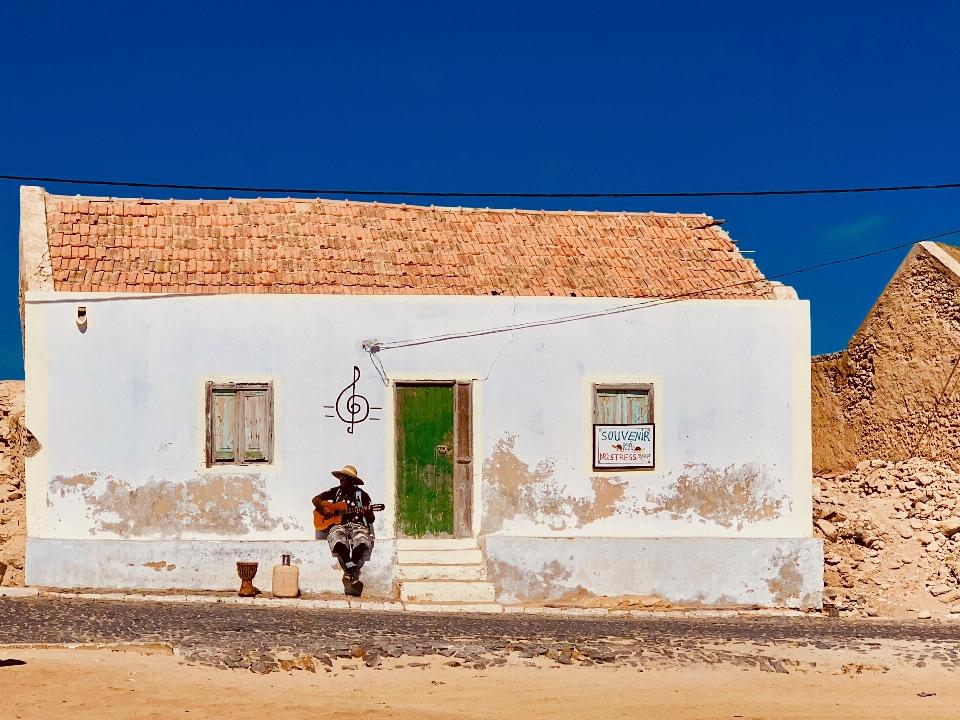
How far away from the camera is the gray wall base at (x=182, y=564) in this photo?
1322cm

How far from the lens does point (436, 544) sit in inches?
551

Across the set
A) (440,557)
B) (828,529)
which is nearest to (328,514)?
(440,557)

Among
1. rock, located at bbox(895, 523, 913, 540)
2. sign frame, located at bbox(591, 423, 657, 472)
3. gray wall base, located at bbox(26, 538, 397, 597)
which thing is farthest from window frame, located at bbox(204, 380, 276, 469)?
rock, located at bbox(895, 523, 913, 540)

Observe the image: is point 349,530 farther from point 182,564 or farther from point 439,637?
point 439,637

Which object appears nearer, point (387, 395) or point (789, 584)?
point (387, 395)

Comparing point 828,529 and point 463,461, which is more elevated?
point 463,461

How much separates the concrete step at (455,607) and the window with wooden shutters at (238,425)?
244cm

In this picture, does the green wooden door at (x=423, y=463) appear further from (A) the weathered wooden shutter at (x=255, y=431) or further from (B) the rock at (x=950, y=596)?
(B) the rock at (x=950, y=596)

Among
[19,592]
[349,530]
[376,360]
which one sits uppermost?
[376,360]

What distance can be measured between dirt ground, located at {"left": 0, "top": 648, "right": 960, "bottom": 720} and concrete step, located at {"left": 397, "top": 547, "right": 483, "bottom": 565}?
150 inches

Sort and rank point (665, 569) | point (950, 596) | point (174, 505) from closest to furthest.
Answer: point (174, 505) → point (665, 569) → point (950, 596)

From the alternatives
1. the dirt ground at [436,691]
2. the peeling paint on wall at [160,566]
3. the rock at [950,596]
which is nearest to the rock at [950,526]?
Answer: the rock at [950,596]

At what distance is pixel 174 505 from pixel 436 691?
212 inches

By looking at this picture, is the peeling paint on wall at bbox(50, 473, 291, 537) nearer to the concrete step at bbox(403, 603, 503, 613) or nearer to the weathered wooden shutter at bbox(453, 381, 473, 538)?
the concrete step at bbox(403, 603, 503, 613)
